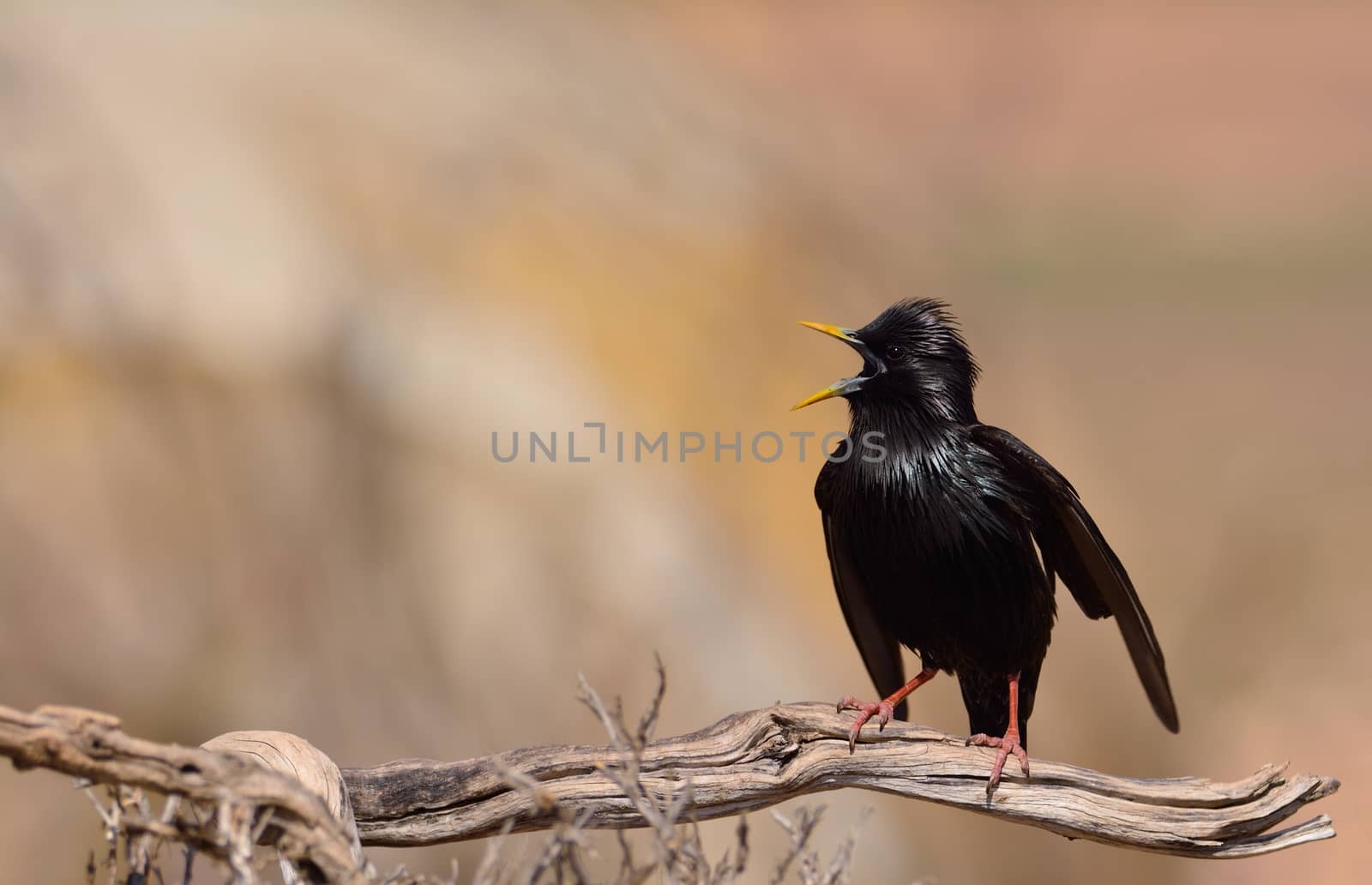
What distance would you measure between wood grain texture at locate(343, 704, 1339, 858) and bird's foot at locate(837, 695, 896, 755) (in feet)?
0.10

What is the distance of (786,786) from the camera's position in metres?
4.29

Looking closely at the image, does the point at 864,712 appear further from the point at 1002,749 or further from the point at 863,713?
the point at 1002,749

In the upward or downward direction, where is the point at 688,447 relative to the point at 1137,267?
downward

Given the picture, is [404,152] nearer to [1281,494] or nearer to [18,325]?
[18,325]

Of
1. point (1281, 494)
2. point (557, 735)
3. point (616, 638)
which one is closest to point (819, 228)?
point (616, 638)

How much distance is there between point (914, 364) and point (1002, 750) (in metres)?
1.56

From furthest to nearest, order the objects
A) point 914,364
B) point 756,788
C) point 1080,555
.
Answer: point 914,364 → point 1080,555 → point 756,788

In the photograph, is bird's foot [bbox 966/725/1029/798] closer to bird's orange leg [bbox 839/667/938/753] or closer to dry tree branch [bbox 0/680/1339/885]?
dry tree branch [bbox 0/680/1339/885]

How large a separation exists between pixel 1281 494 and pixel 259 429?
35.4 feet

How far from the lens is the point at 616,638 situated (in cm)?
757

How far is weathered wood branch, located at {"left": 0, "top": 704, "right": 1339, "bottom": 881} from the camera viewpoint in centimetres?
391

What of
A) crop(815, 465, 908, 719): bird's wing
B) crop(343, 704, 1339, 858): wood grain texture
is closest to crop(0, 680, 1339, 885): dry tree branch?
crop(343, 704, 1339, 858): wood grain texture

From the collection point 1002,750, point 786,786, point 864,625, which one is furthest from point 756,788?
point 864,625

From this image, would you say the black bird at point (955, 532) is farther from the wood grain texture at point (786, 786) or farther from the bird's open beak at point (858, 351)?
the wood grain texture at point (786, 786)
